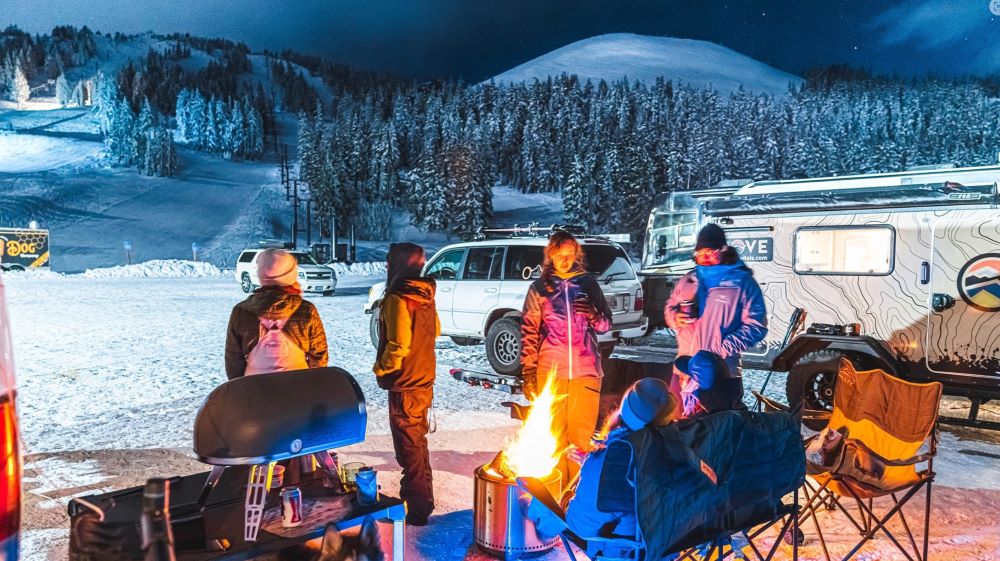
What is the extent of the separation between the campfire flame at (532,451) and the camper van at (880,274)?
11.6ft

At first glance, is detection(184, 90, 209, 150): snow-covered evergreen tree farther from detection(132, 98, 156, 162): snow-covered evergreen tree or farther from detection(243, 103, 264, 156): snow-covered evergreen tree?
detection(132, 98, 156, 162): snow-covered evergreen tree

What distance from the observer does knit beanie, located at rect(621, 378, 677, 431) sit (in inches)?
97.8

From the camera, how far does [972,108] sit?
8550 cm

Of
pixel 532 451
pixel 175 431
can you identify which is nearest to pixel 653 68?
pixel 175 431

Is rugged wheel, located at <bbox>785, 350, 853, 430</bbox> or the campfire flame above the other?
the campfire flame

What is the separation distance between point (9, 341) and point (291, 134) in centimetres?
16285

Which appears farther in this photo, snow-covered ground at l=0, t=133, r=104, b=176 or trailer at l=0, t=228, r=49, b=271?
snow-covered ground at l=0, t=133, r=104, b=176

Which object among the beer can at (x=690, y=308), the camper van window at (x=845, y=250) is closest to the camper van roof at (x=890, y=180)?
the camper van window at (x=845, y=250)

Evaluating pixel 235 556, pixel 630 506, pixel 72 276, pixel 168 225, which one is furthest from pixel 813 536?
pixel 168 225

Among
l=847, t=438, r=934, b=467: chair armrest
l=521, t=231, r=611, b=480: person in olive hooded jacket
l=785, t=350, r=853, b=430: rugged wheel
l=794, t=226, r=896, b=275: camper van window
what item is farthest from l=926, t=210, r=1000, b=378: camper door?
l=521, t=231, r=611, b=480: person in olive hooded jacket

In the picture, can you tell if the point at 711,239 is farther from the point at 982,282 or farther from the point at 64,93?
the point at 64,93

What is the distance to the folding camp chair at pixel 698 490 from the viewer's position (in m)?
2.53

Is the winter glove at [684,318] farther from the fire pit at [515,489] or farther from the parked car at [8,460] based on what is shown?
the parked car at [8,460]

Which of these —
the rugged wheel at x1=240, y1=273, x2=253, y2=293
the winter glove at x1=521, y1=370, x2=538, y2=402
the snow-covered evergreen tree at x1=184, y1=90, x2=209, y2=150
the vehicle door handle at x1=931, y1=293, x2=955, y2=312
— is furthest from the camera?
the snow-covered evergreen tree at x1=184, y1=90, x2=209, y2=150
